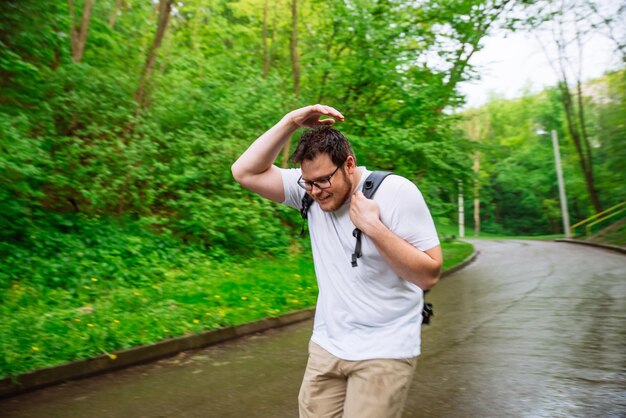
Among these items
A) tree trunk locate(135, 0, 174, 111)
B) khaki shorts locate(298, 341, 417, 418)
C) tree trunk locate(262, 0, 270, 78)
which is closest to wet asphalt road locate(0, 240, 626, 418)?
khaki shorts locate(298, 341, 417, 418)

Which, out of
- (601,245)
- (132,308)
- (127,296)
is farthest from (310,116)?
(601,245)

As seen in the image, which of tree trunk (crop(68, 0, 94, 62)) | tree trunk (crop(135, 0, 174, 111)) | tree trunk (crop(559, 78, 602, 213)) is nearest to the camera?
tree trunk (crop(68, 0, 94, 62))

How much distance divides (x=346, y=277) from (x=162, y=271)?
911cm

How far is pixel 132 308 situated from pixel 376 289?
681 cm

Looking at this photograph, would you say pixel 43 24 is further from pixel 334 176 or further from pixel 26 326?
pixel 334 176

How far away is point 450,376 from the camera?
6.07 metres

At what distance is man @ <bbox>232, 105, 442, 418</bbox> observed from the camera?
86.5 inches

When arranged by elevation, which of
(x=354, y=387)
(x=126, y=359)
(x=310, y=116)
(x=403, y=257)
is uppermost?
(x=310, y=116)

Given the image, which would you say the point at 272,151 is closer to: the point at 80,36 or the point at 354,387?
the point at 354,387

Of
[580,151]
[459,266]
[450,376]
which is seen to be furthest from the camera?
[580,151]

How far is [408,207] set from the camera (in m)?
2.21

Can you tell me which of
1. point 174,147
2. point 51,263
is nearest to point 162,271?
point 51,263

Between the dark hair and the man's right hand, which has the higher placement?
the man's right hand

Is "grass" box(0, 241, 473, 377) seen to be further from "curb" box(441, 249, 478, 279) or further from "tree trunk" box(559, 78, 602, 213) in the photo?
"tree trunk" box(559, 78, 602, 213)
